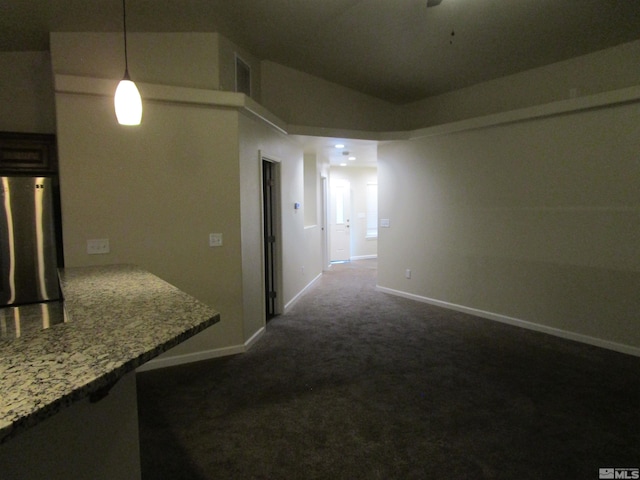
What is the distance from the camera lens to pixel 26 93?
365 cm

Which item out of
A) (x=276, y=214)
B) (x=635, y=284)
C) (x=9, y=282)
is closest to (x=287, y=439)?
(x=9, y=282)

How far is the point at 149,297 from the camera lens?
5.64 ft

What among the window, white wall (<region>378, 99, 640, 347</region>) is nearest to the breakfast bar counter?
white wall (<region>378, 99, 640, 347</region>)

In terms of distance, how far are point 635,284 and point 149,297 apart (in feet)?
13.8

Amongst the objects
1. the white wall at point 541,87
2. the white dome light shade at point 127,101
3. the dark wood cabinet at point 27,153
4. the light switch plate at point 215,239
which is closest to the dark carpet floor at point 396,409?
→ the light switch plate at point 215,239

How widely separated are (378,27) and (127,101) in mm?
2636

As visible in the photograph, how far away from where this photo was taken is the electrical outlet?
10.1 ft

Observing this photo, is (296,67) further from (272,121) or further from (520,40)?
(520,40)

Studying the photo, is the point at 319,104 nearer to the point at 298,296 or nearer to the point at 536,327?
the point at 298,296

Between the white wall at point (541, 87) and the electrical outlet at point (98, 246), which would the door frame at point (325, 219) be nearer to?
the white wall at point (541, 87)

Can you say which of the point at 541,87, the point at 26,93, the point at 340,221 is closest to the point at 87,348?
the point at 26,93

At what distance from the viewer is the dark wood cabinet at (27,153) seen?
331 centimetres

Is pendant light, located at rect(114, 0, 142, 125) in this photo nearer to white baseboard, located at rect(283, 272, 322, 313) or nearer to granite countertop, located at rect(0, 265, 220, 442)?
granite countertop, located at rect(0, 265, 220, 442)

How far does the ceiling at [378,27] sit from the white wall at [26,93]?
155 mm
